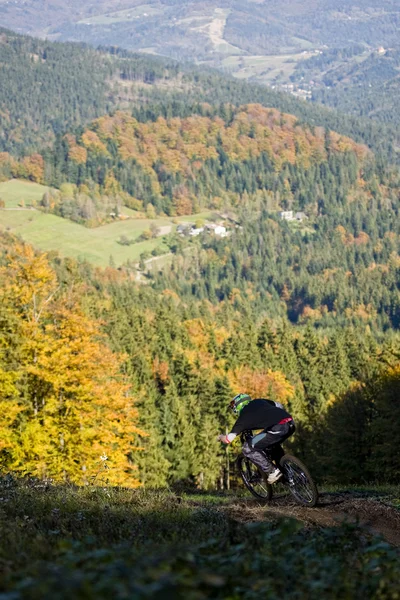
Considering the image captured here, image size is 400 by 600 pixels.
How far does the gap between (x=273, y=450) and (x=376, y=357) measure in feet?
246

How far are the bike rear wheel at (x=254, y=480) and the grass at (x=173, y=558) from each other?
311 cm

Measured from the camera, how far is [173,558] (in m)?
5.00

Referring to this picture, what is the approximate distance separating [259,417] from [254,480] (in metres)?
2.33

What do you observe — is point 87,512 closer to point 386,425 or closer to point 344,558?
point 344,558

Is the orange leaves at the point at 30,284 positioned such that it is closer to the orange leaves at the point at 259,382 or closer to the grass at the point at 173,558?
the grass at the point at 173,558

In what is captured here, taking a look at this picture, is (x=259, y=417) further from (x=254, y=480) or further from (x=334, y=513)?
(x=254, y=480)

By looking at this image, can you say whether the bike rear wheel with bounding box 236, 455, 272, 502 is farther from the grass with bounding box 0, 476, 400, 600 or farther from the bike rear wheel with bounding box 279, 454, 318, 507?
the grass with bounding box 0, 476, 400, 600

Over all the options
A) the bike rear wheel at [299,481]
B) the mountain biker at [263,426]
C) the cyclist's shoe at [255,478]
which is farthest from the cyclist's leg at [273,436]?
the cyclist's shoe at [255,478]

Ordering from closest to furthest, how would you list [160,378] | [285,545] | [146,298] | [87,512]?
[285,545]
[87,512]
[160,378]
[146,298]

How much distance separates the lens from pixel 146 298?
145m

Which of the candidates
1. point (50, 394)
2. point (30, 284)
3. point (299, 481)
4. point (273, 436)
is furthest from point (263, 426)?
point (30, 284)

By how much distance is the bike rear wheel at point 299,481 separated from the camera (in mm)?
12781

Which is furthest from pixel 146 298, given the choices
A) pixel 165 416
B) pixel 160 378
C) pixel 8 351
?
pixel 8 351

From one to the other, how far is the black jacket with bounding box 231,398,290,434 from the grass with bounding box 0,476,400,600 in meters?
2.14
